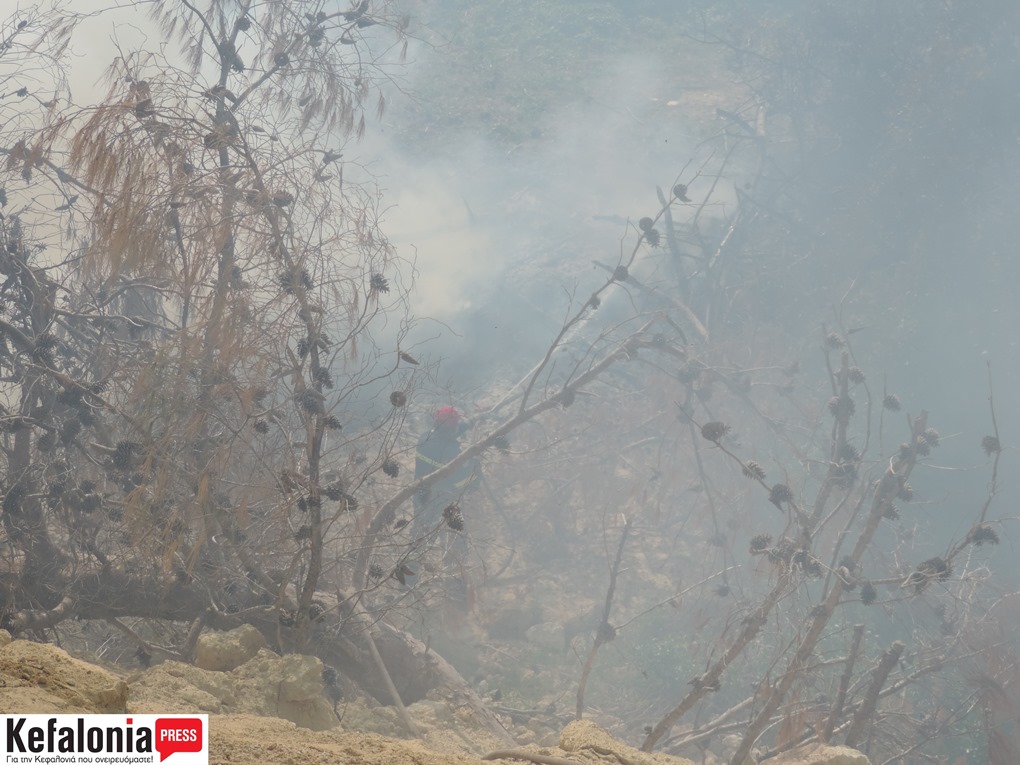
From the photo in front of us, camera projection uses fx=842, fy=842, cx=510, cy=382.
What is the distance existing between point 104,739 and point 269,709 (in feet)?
5.12

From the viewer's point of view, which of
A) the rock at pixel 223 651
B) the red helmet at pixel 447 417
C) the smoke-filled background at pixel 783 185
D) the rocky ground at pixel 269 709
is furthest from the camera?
the smoke-filled background at pixel 783 185

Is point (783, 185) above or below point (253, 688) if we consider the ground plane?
above

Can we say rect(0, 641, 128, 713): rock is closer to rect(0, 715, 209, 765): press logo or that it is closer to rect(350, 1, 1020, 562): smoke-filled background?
rect(0, 715, 209, 765): press logo

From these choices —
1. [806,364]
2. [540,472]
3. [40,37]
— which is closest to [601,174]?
[806,364]

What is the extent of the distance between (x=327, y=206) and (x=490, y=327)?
294 inches

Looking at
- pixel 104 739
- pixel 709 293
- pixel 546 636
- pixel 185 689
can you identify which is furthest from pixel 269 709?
pixel 709 293

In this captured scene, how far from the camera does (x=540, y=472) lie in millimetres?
10250

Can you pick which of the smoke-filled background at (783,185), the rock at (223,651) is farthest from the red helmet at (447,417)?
the rock at (223,651)

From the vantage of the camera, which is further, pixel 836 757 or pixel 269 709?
pixel 269 709

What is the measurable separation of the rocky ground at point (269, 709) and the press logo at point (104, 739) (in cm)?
4

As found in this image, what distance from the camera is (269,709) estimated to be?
3814 mm

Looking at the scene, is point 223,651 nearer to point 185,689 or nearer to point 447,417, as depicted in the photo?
point 185,689

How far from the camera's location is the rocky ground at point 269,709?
2.33 meters

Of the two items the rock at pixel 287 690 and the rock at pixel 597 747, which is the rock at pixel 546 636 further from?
the rock at pixel 597 747
